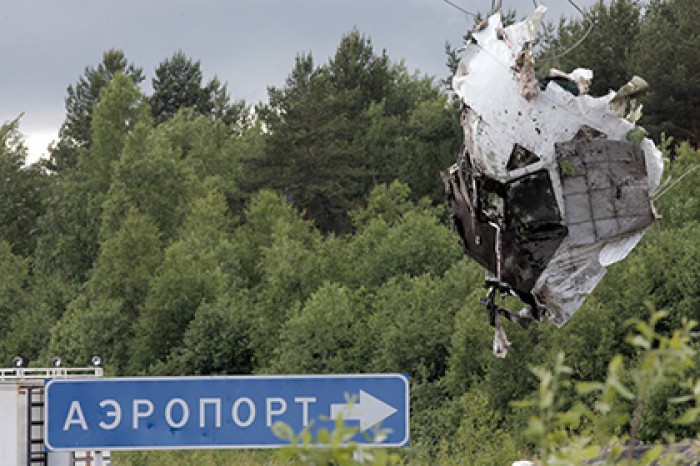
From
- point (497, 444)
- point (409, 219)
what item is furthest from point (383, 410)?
point (409, 219)

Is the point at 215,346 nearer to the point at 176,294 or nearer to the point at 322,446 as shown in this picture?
the point at 176,294

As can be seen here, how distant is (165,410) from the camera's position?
12.8 m

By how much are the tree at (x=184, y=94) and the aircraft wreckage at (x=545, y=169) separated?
294 ft

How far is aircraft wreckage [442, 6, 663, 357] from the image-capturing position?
7.97 m

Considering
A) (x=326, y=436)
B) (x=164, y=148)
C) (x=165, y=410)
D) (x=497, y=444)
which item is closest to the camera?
(x=326, y=436)

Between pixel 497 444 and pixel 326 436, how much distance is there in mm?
32839

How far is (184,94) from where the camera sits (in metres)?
99.4

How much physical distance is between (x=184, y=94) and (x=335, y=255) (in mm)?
45453

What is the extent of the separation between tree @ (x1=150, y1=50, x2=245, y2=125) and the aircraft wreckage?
294ft

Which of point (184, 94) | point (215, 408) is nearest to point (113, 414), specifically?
point (215, 408)

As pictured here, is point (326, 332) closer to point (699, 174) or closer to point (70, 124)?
point (699, 174)

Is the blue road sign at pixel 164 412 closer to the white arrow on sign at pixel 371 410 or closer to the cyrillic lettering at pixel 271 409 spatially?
the cyrillic lettering at pixel 271 409

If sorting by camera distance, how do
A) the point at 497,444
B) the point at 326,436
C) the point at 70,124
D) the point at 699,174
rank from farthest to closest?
the point at 70,124
the point at 699,174
the point at 497,444
the point at 326,436

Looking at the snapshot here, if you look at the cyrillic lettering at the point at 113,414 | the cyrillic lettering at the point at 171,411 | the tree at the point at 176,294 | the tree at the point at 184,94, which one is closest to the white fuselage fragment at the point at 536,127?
the cyrillic lettering at the point at 171,411
